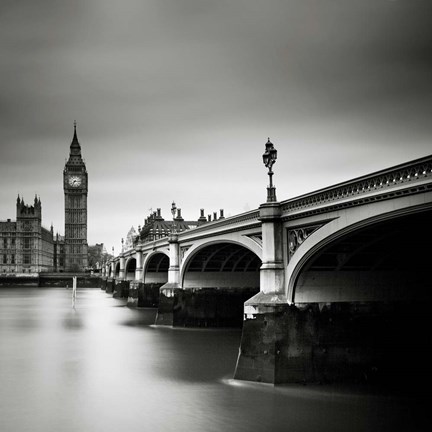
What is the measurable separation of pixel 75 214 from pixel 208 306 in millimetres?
145580

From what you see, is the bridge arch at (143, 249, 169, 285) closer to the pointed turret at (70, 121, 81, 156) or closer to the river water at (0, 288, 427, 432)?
the river water at (0, 288, 427, 432)


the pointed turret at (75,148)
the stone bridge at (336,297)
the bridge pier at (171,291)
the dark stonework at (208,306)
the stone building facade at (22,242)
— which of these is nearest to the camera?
the stone bridge at (336,297)

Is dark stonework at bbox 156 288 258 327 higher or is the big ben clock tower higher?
the big ben clock tower

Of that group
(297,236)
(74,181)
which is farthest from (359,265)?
(74,181)

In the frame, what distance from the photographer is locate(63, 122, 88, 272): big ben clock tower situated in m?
176

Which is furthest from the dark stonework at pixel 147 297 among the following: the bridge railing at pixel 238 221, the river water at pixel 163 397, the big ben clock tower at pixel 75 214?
the big ben clock tower at pixel 75 214

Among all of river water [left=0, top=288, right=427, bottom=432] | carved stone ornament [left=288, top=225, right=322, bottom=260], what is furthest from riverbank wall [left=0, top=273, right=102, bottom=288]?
carved stone ornament [left=288, top=225, right=322, bottom=260]

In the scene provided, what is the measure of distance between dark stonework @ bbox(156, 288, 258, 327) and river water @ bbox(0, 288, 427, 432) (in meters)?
6.30

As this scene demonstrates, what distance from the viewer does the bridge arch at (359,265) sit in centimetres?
1850

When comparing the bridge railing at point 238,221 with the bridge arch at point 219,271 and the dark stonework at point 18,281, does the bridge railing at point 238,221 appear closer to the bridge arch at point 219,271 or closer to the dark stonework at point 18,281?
the bridge arch at point 219,271

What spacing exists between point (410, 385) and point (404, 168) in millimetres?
8505

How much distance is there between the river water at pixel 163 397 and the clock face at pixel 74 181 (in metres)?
153

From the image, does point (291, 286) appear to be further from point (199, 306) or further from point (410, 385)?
point (199, 306)

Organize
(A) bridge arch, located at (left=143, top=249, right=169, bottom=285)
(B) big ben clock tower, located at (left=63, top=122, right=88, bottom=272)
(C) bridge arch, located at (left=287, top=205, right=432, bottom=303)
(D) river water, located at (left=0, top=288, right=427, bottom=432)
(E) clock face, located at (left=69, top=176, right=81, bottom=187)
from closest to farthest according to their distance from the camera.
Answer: (D) river water, located at (left=0, top=288, right=427, bottom=432)
(C) bridge arch, located at (left=287, top=205, right=432, bottom=303)
(A) bridge arch, located at (left=143, top=249, right=169, bottom=285)
(B) big ben clock tower, located at (left=63, top=122, right=88, bottom=272)
(E) clock face, located at (left=69, top=176, right=81, bottom=187)
